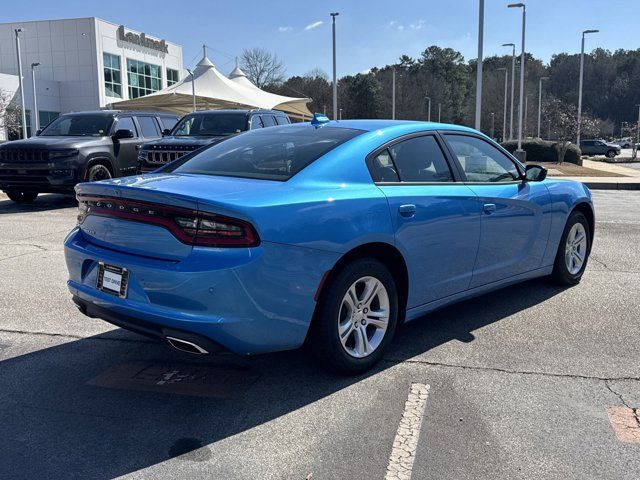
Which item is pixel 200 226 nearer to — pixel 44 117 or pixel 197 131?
pixel 197 131

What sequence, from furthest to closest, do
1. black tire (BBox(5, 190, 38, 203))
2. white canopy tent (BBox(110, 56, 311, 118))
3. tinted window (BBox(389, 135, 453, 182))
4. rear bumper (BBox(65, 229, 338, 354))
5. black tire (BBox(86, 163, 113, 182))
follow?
white canopy tent (BBox(110, 56, 311, 118))
black tire (BBox(5, 190, 38, 203))
black tire (BBox(86, 163, 113, 182))
tinted window (BBox(389, 135, 453, 182))
rear bumper (BBox(65, 229, 338, 354))

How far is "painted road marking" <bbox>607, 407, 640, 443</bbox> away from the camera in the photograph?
3055mm

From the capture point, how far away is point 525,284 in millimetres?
6141

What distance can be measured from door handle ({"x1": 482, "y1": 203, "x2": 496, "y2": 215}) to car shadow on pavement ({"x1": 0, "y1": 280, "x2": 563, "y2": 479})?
0.93m

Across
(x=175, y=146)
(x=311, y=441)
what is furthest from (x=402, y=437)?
(x=175, y=146)

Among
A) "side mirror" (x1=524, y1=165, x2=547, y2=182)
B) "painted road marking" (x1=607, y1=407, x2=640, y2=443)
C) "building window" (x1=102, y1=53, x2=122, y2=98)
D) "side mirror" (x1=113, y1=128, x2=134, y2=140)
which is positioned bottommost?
"painted road marking" (x1=607, y1=407, x2=640, y2=443)

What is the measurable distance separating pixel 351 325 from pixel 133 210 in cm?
146

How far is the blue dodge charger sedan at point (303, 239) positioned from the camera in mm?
3096

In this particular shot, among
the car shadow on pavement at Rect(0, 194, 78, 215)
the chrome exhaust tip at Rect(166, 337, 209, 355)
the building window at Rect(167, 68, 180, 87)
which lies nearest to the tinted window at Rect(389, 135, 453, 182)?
the chrome exhaust tip at Rect(166, 337, 209, 355)

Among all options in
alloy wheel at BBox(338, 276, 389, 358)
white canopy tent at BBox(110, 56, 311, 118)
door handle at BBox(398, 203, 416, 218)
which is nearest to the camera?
alloy wheel at BBox(338, 276, 389, 358)

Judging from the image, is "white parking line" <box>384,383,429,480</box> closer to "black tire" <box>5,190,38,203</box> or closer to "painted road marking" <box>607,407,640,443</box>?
"painted road marking" <box>607,407,640,443</box>

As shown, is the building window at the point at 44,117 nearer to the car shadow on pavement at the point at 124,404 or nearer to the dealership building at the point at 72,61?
the dealership building at the point at 72,61

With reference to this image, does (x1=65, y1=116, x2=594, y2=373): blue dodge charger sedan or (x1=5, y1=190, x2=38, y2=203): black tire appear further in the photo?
(x1=5, y1=190, x2=38, y2=203): black tire

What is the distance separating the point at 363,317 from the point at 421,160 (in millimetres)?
1282
